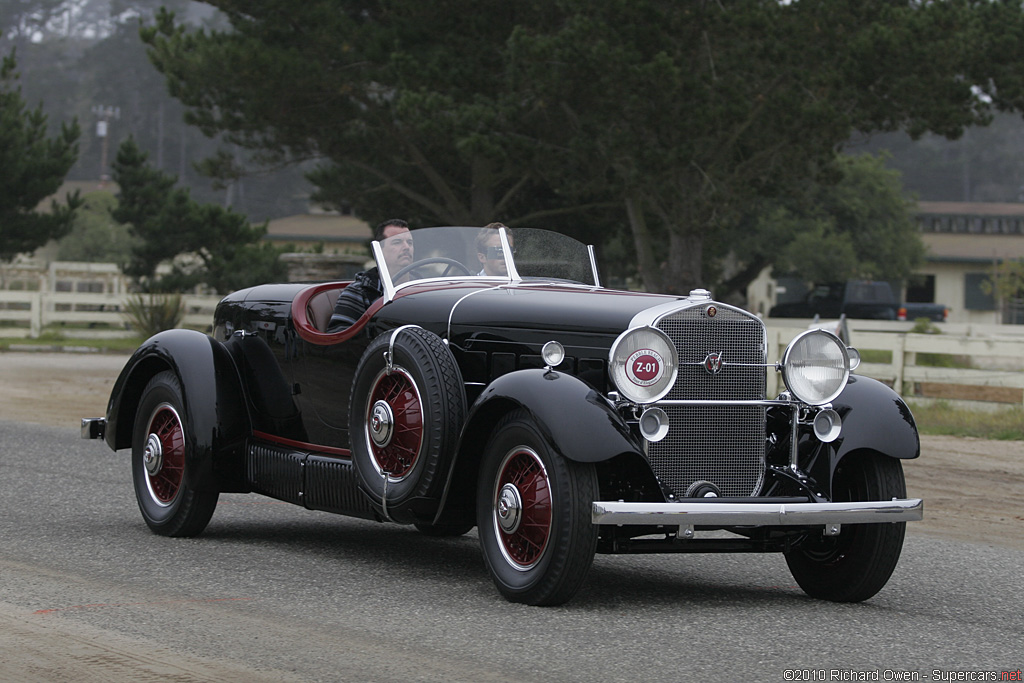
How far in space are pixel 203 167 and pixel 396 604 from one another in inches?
1142

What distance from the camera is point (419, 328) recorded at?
6320mm

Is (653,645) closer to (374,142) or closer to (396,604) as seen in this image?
(396,604)

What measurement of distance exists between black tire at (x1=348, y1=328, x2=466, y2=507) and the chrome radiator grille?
0.96m

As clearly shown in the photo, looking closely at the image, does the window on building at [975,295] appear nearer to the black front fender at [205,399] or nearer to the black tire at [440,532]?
the black tire at [440,532]

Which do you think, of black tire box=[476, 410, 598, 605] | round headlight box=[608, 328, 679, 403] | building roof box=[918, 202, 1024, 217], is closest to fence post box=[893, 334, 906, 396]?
round headlight box=[608, 328, 679, 403]

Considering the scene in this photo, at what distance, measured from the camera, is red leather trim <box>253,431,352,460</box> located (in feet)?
22.9

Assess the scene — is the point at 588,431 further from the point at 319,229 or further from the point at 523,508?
the point at 319,229

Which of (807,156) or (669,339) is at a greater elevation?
(807,156)

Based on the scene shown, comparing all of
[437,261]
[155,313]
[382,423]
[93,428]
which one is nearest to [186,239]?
[155,313]

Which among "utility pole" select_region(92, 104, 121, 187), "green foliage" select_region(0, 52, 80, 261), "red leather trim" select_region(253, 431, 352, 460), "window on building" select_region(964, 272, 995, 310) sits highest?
"utility pole" select_region(92, 104, 121, 187)

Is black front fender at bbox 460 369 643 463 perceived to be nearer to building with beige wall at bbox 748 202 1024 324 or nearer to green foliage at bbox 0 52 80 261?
green foliage at bbox 0 52 80 261

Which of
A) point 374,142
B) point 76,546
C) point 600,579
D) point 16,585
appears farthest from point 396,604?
point 374,142

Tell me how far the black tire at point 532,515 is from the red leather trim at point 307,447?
1.18 m

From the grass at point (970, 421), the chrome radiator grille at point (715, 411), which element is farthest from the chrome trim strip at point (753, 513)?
the grass at point (970, 421)
